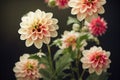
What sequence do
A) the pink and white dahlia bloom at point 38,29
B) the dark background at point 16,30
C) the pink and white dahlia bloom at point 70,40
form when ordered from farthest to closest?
the dark background at point 16,30 < the pink and white dahlia bloom at point 70,40 < the pink and white dahlia bloom at point 38,29

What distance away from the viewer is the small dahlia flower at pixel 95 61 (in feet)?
4.07

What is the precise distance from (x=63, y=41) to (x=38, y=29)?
18 cm

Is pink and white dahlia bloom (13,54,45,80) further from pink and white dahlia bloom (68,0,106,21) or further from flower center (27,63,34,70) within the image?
pink and white dahlia bloom (68,0,106,21)

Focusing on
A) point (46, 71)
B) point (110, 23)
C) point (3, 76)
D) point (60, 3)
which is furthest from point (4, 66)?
point (110, 23)

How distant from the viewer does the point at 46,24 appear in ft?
3.84

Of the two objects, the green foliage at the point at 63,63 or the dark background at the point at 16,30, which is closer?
the green foliage at the point at 63,63

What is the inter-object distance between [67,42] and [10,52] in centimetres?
45

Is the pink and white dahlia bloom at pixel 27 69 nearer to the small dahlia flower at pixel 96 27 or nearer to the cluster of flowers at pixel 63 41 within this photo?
the cluster of flowers at pixel 63 41

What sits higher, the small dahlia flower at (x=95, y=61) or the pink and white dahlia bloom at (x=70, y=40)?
the pink and white dahlia bloom at (x=70, y=40)

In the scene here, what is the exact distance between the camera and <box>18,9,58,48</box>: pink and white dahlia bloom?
1.16 m

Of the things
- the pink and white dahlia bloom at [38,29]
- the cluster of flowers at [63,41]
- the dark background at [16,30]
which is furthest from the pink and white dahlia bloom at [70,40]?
the dark background at [16,30]

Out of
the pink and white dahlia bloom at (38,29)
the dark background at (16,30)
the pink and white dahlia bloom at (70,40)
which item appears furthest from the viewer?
the dark background at (16,30)

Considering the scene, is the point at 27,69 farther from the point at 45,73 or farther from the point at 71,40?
the point at 71,40

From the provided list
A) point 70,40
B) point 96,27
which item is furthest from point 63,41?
point 96,27
